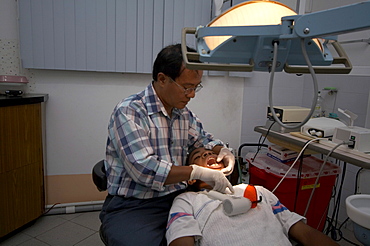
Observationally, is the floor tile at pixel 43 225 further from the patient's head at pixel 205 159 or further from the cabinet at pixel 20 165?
the patient's head at pixel 205 159

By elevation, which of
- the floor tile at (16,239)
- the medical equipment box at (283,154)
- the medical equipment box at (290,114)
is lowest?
the floor tile at (16,239)

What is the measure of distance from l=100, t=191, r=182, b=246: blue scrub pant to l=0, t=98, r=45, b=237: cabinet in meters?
1.08

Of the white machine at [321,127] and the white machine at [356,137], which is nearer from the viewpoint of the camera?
the white machine at [356,137]

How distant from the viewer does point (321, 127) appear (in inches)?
77.0

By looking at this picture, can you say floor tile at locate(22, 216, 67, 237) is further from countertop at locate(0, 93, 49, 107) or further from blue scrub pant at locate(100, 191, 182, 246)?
blue scrub pant at locate(100, 191, 182, 246)

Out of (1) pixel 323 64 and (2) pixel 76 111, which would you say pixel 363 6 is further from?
(2) pixel 76 111

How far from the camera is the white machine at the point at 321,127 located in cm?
193

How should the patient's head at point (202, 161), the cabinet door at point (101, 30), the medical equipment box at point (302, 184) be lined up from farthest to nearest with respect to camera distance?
the cabinet door at point (101, 30) → the medical equipment box at point (302, 184) → the patient's head at point (202, 161)

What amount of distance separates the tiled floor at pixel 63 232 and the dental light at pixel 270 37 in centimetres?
195

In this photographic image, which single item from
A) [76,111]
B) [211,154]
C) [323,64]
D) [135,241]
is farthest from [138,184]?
[76,111]

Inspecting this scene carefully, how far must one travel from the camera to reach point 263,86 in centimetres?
289

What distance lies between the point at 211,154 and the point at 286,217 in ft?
1.59

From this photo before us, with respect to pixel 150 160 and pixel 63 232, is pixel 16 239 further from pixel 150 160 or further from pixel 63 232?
pixel 150 160

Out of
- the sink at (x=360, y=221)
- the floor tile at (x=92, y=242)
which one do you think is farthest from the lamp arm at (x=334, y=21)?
the floor tile at (x=92, y=242)
